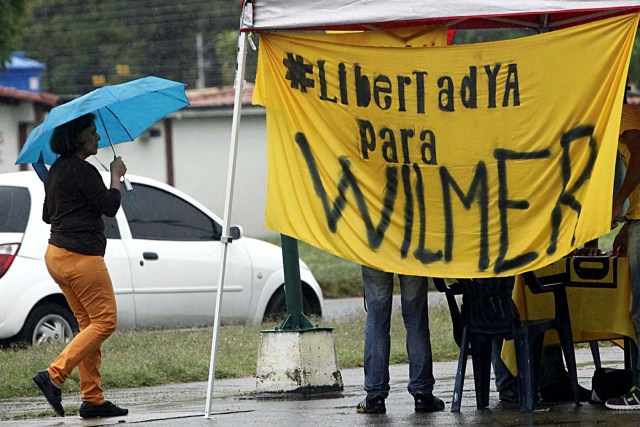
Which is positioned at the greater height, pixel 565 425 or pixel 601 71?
pixel 601 71

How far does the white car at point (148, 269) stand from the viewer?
39.0 ft

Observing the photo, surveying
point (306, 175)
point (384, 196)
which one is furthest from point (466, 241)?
point (306, 175)

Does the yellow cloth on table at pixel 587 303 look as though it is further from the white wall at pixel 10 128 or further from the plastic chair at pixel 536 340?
the white wall at pixel 10 128

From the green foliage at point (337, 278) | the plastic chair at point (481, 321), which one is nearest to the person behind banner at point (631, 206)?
the plastic chair at point (481, 321)

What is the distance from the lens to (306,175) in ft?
25.6

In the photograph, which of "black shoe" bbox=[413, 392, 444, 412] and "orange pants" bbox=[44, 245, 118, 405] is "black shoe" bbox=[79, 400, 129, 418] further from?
"black shoe" bbox=[413, 392, 444, 412]

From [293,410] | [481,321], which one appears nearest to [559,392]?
[481,321]

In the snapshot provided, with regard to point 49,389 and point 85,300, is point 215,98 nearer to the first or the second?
point 85,300

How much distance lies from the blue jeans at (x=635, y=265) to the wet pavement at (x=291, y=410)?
56 cm

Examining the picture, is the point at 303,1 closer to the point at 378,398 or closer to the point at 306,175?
the point at 306,175

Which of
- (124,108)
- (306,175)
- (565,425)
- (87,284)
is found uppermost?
(124,108)

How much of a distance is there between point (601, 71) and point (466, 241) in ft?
4.00

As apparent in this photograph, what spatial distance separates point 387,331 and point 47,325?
197 inches

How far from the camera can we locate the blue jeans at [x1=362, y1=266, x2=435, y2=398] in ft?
25.7
